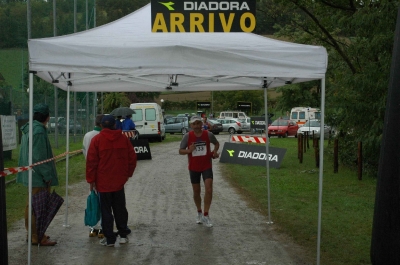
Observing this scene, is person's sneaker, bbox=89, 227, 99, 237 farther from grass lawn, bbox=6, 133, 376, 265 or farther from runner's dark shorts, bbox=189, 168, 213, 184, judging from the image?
grass lawn, bbox=6, 133, 376, 265

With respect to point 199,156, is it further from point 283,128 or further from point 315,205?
point 283,128

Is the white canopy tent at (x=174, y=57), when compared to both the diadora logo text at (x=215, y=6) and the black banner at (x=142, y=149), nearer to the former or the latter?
the diadora logo text at (x=215, y=6)

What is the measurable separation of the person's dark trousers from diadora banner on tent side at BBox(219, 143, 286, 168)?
13708 millimetres

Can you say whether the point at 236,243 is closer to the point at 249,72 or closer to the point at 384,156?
the point at 249,72

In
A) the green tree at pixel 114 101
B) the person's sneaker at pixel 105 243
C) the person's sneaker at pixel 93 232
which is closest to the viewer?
the person's sneaker at pixel 105 243

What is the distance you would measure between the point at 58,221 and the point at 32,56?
454 cm

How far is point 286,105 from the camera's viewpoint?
62.6m

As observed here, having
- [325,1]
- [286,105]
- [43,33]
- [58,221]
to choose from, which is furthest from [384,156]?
[286,105]

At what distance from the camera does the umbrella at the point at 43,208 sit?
30.1ft

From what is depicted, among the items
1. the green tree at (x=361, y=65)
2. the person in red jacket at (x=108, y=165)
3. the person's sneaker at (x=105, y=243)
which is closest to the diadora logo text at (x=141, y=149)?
the green tree at (x=361, y=65)

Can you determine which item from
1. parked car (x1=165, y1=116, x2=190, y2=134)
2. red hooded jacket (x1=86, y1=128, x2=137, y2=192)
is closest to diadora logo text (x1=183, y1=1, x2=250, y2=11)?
red hooded jacket (x1=86, y1=128, x2=137, y2=192)

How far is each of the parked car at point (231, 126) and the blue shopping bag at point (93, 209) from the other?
170 ft

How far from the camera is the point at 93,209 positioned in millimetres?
9758

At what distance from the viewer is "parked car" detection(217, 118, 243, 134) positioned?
61.9 metres
